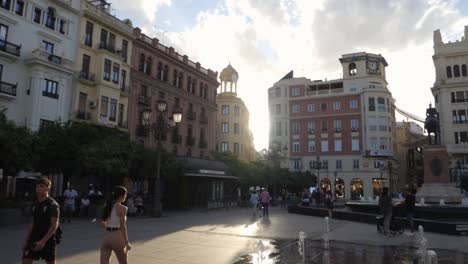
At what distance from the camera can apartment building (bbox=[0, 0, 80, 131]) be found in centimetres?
2758

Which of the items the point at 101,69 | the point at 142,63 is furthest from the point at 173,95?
the point at 101,69

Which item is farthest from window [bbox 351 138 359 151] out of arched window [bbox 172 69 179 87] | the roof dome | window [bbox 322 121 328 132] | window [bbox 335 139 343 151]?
arched window [bbox 172 69 179 87]

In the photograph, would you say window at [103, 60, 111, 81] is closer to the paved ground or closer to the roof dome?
the paved ground

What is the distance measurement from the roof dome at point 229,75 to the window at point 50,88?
32.0m

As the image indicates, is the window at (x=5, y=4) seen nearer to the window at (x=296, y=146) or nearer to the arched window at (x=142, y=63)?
the arched window at (x=142, y=63)

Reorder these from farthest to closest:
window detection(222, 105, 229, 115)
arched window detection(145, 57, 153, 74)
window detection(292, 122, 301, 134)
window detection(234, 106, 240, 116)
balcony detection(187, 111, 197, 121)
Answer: window detection(292, 122, 301, 134), window detection(234, 106, 240, 116), window detection(222, 105, 229, 115), balcony detection(187, 111, 197, 121), arched window detection(145, 57, 153, 74)

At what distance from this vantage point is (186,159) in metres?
29.5

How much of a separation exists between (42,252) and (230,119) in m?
54.5

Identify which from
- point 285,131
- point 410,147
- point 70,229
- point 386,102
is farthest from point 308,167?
point 70,229

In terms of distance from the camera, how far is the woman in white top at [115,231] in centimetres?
567

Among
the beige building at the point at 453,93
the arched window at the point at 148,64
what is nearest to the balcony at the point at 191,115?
the arched window at the point at 148,64

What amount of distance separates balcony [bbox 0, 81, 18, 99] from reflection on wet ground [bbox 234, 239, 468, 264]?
23.7m

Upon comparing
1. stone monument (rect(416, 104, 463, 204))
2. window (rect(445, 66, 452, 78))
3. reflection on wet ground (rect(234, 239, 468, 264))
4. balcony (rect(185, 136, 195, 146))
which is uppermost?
window (rect(445, 66, 452, 78))

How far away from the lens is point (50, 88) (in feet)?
98.4
